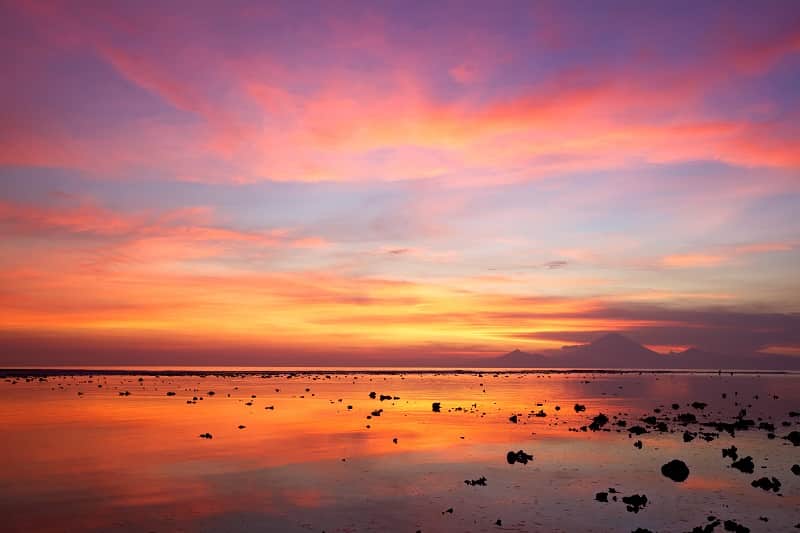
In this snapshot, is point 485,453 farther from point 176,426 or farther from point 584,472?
point 176,426

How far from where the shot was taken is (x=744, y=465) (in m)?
39.4

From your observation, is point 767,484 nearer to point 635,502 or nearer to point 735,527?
point 635,502

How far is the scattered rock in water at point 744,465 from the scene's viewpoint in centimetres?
3878

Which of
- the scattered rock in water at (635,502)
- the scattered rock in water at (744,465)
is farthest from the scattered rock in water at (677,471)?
the scattered rock in water at (635,502)

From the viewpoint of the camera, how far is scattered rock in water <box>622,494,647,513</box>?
29453 mm

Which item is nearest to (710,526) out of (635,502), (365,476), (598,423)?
(635,502)

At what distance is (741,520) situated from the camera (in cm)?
2761

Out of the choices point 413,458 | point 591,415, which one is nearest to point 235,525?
point 413,458

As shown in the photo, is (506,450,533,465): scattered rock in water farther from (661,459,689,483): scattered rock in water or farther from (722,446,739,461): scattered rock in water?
(722,446,739,461): scattered rock in water

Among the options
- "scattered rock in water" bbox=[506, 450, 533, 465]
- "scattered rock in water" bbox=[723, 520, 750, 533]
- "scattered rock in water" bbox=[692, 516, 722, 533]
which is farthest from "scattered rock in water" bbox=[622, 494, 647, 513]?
"scattered rock in water" bbox=[506, 450, 533, 465]

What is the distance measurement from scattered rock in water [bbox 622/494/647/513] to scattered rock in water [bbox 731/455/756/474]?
481 inches

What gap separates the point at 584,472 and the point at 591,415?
130ft

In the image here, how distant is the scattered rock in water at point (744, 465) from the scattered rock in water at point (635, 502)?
40.1 ft

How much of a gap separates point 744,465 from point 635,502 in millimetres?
13987
